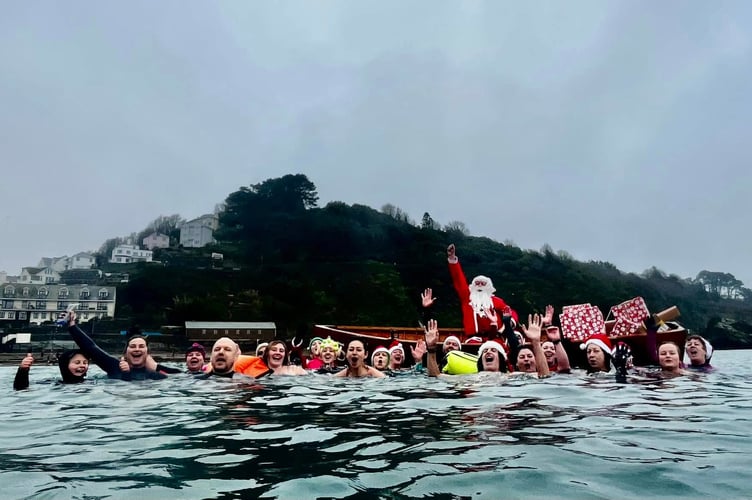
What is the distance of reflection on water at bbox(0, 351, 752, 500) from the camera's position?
12.2 feet

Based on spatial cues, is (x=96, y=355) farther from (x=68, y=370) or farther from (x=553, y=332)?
(x=553, y=332)

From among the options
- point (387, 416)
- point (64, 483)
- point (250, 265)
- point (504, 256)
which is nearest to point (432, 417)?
point (387, 416)

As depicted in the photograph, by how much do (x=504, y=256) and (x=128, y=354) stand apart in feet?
319

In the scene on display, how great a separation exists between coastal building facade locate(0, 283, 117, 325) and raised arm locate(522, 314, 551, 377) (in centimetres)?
7409

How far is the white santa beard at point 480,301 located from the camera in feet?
59.7

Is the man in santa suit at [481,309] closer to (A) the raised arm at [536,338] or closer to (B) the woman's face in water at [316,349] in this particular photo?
(B) the woman's face in water at [316,349]

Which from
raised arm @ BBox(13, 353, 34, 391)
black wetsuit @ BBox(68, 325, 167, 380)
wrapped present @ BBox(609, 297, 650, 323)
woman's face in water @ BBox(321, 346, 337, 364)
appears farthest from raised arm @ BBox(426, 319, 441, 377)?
wrapped present @ BBox(609, 297, 650, 323)

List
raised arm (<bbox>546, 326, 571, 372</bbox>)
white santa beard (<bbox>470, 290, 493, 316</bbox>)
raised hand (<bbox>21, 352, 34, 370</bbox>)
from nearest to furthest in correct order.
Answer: raised hand (<bbox>21, 352, 34, 370</bbox>), raised arm (<bbox>546, 326, 571, 372</bbox>), white santa beard (<bbox>470, 290, 493, 316</bbox>)

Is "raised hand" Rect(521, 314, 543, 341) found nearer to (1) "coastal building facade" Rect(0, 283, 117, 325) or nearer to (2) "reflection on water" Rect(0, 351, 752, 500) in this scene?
(2) "reflection on water" Rect(0, 351, 752, 500)

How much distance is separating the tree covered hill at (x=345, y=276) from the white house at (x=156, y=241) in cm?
2314

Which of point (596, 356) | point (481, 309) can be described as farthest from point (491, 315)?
point (596, 356)

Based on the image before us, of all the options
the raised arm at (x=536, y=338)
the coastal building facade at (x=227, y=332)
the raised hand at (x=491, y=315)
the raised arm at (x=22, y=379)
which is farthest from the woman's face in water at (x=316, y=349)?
the coastal building facade at (x=227, y=332)

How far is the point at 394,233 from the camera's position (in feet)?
356

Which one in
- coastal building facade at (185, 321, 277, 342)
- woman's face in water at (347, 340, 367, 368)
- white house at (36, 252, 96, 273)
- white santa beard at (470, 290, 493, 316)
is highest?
white house at (36, 252, 96, 273)
